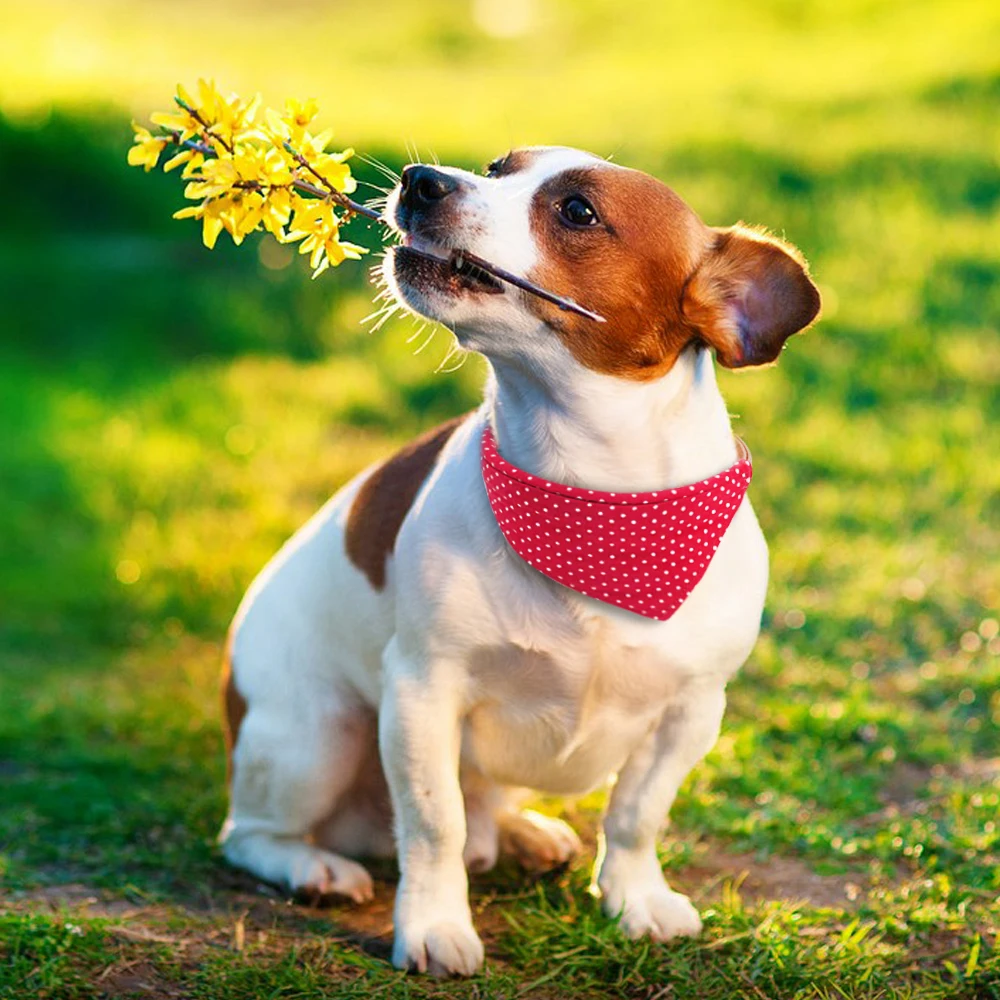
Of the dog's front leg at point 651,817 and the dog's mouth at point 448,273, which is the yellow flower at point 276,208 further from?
the dog's front leg at point 651,817

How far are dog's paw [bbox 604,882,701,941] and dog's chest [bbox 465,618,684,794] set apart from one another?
29 cm

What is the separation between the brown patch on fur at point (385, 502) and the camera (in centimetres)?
363

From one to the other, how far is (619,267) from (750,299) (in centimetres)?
27

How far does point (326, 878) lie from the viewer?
3797 mm

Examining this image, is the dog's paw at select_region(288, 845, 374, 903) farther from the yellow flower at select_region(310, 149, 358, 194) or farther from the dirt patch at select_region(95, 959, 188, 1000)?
the yellow flower at select_region(310, 149, 358, 194)

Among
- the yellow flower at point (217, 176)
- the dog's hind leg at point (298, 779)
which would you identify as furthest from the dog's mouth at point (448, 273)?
the dog's hind leg at point (298, 779)

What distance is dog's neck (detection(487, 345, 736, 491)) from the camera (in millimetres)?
3199

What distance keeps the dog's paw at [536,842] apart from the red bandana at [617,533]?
943 mm

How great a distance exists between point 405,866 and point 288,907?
46 cm

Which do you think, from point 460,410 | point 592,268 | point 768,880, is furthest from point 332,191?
point 460,410

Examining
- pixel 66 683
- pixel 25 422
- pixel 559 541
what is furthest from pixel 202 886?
pixel 25 422

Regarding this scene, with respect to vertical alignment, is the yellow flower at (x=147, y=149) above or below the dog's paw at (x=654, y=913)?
above

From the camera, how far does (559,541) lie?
3.23 m

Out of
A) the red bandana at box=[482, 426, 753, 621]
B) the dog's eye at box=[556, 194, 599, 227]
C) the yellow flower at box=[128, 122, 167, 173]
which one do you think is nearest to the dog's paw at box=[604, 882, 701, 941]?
the red bandana at box=[482, 426, 753, 621]
